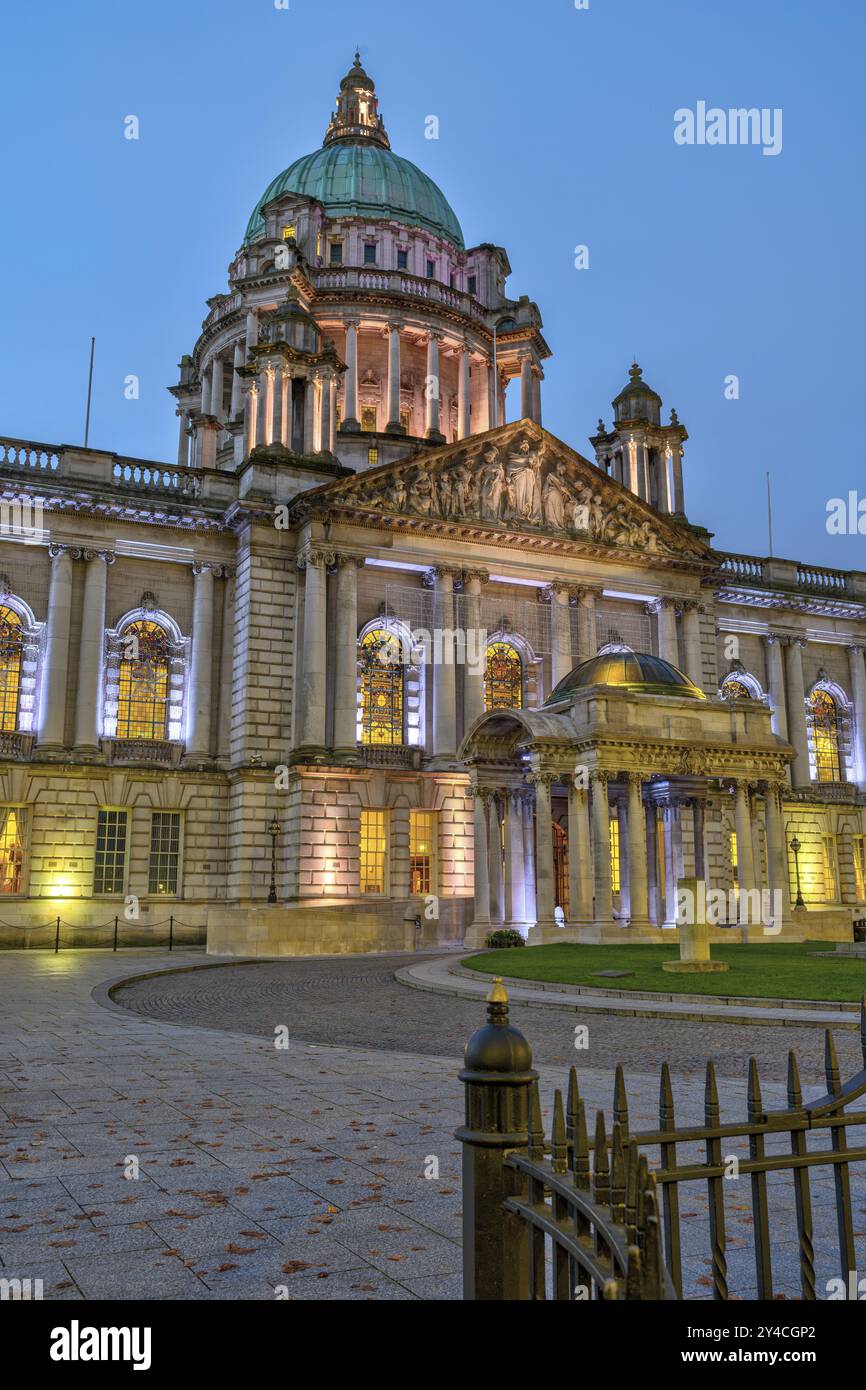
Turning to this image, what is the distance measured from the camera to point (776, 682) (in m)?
56.6

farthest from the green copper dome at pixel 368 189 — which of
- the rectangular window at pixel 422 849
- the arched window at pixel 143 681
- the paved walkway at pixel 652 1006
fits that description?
the paved walkway at pixel 652 1006

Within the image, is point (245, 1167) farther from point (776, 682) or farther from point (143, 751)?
point (776, 682)

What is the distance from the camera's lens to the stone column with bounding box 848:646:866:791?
58750mm

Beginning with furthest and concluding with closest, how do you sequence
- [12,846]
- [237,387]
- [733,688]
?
1. [237,387]
2. [733,688]
3. [12,846]

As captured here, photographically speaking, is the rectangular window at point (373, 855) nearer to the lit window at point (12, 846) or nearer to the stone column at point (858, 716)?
the lit window at point (12, 846)

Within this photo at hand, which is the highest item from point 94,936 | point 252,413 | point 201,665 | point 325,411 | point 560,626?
point 325,411

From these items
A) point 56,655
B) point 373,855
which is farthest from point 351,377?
point 373,855

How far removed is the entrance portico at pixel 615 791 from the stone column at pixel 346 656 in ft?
22.2

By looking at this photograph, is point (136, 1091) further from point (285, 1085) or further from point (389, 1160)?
point (389, 1160)

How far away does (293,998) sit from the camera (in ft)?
66.9

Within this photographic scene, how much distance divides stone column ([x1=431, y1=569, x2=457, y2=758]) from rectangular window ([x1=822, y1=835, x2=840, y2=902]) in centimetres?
2321

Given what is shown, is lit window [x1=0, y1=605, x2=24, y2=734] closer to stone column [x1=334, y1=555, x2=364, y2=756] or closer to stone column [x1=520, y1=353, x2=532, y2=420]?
stone column [x1=334, y1=555, x2=364, y2=756]

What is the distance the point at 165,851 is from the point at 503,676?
1547 centimetres

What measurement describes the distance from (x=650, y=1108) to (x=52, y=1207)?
4948 mm
